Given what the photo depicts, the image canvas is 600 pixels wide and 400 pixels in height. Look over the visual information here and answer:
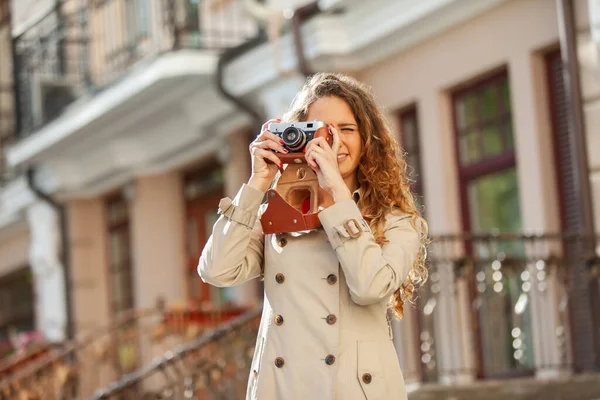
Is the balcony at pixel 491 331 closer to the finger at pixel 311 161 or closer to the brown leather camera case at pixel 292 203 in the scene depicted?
the brown leather camera case at pixel 292 203

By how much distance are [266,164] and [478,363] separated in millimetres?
6586

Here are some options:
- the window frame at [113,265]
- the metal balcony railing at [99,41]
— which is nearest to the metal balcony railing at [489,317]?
the metal balcony railing at [99,41]

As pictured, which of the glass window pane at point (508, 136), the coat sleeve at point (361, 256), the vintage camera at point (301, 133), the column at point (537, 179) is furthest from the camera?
the glass window pane at point (508, 136)

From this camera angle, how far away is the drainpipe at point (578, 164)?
352 inches

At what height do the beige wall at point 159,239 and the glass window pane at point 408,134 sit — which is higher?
the glass window pane at point 408,134

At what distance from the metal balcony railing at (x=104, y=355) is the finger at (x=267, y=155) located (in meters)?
7.43

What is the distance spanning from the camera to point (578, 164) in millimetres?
9023

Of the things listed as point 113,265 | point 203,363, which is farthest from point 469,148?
point 113,265

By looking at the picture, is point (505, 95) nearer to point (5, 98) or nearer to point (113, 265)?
point (113, 265)

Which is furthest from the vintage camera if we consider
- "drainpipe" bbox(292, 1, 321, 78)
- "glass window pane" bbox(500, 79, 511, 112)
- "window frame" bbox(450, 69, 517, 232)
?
"drainpipe" bbox(292, 1, 321, 78)

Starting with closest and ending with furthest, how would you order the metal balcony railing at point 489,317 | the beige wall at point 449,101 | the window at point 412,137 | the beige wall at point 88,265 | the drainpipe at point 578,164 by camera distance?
the metal balcony railing at point 489,317, the drainpipe at point 578,164, the beige wall at point 449,101, the window at point 412,137, the beige wall at point 88,265

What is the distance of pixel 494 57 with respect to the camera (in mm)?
10086

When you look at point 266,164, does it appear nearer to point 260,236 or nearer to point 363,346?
point 260,236

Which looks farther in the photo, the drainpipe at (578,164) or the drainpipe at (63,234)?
the drainpipe at (63,234)
